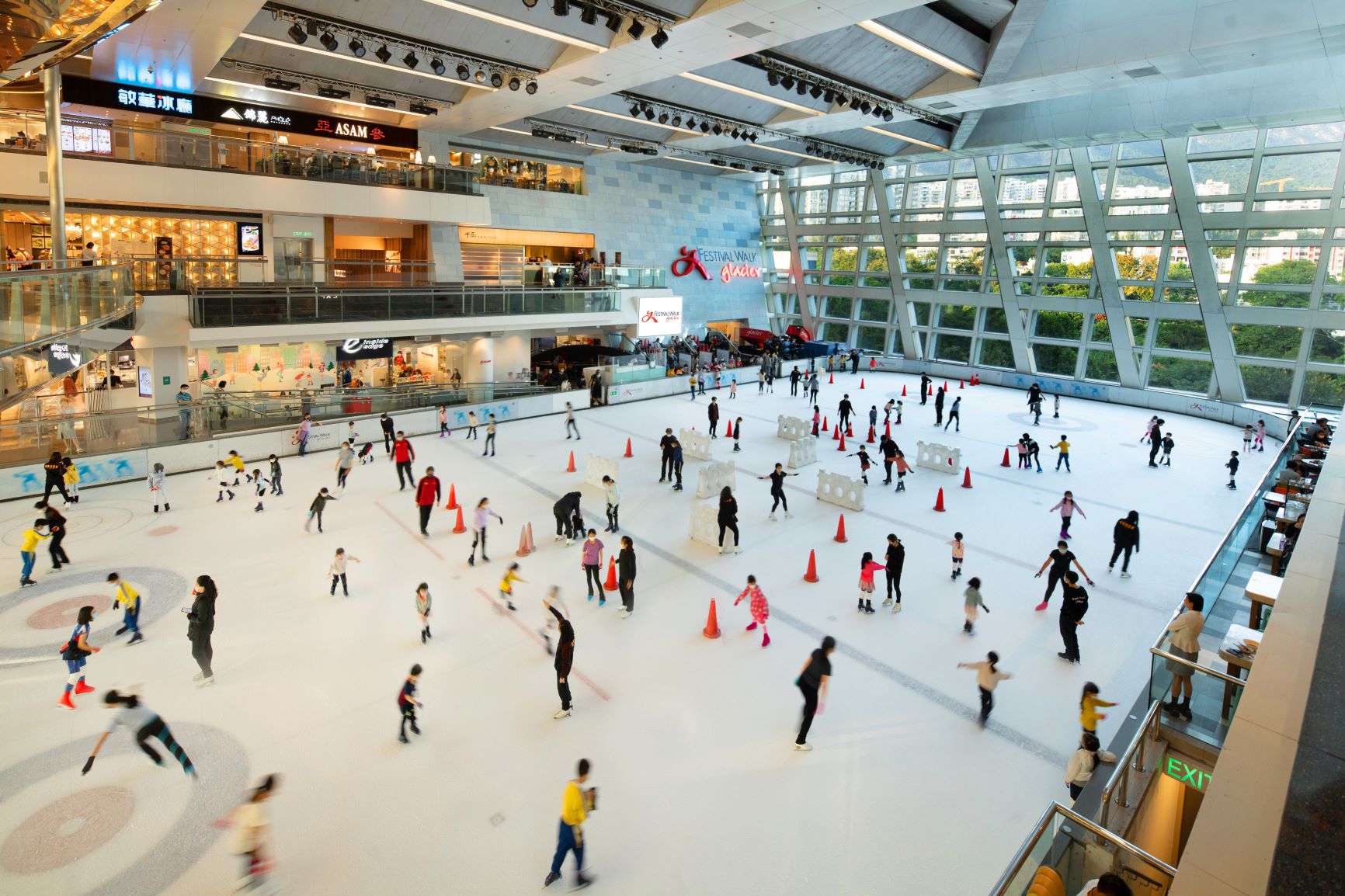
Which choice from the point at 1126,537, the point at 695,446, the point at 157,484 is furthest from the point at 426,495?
the point at 1126,537

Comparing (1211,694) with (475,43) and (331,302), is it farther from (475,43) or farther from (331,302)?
(331,302)

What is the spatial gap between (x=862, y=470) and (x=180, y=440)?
48.9 ft

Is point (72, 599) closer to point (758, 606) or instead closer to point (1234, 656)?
point (758, 606)

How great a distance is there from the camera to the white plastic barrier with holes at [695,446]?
56.1ft

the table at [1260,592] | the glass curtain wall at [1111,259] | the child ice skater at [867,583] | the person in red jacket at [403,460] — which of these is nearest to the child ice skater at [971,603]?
the child ice skater at [867,583]

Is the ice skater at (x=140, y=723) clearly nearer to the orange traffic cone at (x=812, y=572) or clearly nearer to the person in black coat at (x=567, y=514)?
the person in black coat at (x=567, y=514)

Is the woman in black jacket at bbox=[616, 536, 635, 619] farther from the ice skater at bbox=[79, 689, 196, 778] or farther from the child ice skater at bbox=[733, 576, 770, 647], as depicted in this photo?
the ice skater at bbox=[79, 689, 196, 778]

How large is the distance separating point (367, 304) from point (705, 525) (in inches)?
528

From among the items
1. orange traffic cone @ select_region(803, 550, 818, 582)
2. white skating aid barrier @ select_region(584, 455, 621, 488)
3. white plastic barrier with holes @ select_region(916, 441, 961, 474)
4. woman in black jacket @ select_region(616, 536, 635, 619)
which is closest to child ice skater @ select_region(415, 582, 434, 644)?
woman in black jacket @ select_region(616, 536, 635, 619)

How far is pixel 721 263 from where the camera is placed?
36.1m

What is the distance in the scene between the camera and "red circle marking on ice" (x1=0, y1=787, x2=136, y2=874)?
17.4ft

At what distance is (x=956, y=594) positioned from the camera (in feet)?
33.2

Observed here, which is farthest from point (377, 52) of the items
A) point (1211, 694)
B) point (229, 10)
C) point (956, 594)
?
point (1211, 694)

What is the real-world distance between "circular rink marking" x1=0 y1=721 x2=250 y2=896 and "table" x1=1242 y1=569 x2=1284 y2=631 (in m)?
9.01
